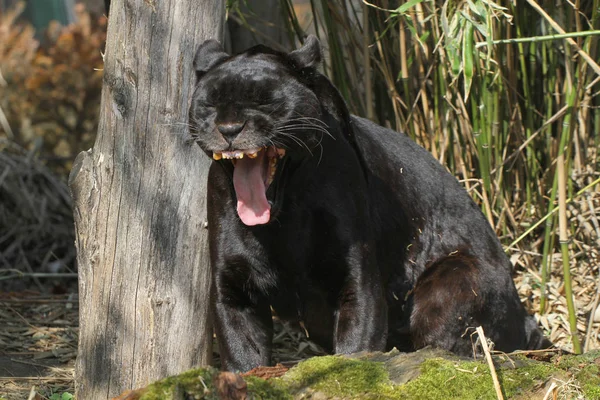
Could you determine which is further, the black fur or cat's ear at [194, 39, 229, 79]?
cat's ear at [194, 39, 229, 79]

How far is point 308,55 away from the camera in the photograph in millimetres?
3668

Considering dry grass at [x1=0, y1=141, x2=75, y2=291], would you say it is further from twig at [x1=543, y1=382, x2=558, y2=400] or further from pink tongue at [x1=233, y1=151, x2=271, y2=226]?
twig at [x1=543, y1=382, x2=558, y2=400]

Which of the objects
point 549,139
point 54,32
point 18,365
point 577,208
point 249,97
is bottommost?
point 18,365

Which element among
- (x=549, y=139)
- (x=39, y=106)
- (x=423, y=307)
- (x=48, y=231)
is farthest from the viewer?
(x=39, y=106)

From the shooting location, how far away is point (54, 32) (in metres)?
9.83

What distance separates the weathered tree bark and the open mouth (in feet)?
1.21

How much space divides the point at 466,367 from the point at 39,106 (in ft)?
23.9

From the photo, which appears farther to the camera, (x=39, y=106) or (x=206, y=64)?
(x=39, y=106)

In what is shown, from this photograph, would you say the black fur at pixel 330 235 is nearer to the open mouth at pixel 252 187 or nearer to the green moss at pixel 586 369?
the open mouth at pixel 252 187

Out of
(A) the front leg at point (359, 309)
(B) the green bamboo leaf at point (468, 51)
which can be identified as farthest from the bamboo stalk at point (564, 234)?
(A) the front leg at point (359, 309)

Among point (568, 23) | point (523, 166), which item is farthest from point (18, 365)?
point (568, 23)

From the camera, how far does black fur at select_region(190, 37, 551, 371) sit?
354 cm

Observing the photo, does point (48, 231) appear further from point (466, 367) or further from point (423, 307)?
point (466, 367)

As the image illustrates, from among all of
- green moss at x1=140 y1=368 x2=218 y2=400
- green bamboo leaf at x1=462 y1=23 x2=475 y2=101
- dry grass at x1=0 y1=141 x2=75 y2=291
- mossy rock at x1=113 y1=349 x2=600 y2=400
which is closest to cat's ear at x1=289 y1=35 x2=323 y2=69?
green bamboo leaf at x1=462 y1=23 x2=475 y2=101
